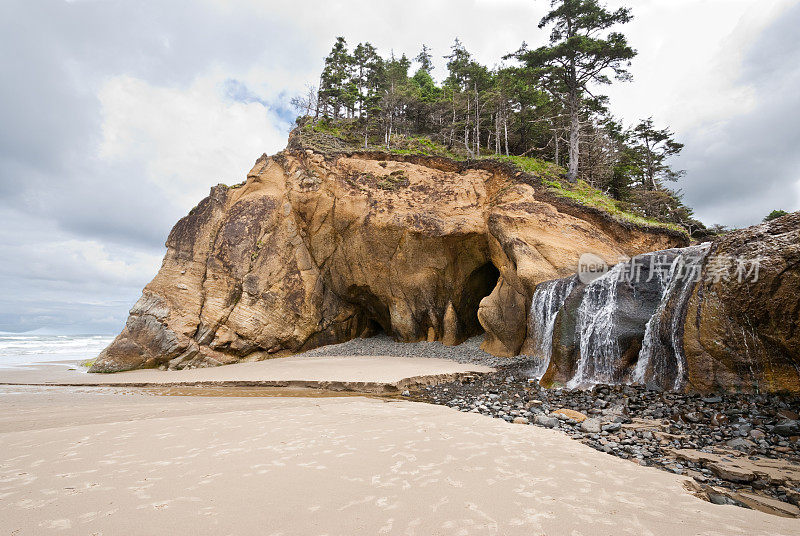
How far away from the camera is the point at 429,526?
2.18 metres

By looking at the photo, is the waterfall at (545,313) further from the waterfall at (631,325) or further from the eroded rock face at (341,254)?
the eroded rock face at (341,254)

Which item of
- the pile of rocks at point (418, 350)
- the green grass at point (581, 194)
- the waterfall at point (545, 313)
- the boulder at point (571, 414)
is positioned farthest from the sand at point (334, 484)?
the green grass at point (581, 194)

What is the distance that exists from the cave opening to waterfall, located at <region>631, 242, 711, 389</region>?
11.1m

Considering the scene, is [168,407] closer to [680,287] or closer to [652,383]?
[652,383]

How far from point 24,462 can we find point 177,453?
4.71ft

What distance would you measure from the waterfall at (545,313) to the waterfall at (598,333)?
0.99 m

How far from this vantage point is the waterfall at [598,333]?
331 inches

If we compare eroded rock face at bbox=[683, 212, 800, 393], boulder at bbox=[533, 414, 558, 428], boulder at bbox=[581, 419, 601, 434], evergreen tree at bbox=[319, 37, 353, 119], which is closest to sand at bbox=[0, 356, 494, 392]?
boulder at bbox=[533, 414, 558, 428]

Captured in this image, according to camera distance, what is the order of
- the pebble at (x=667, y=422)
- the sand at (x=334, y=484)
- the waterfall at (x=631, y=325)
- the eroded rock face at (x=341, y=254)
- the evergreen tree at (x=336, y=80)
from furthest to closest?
the evergreen tree at (x=336, y=80), the eroded rock face at (x=341, y=254), the waterfall at (x=631, y=325), the pebble at (x=667, y=422), the sand at (x=334, y=484)

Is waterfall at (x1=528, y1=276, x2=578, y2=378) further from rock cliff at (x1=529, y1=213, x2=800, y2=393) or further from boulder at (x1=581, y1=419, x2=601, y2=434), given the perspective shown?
boulder at (x1=581, y1=419, x2=601, y2=434)

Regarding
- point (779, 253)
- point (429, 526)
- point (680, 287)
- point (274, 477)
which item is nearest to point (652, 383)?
point (680, 287)

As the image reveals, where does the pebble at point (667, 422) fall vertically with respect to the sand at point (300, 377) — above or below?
above

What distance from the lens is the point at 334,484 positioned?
2803 millimetres

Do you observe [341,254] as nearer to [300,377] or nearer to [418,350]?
[418,350]
